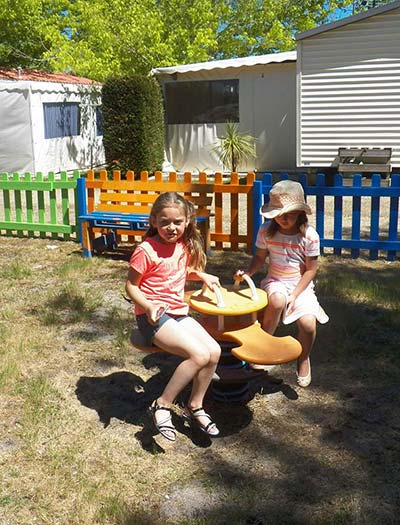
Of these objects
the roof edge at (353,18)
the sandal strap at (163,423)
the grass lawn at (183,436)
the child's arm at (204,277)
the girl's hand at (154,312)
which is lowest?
the grass lawn at (183,436)

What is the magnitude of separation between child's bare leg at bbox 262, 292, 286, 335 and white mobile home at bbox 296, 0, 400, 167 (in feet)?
37.4

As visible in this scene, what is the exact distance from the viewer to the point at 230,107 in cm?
1805

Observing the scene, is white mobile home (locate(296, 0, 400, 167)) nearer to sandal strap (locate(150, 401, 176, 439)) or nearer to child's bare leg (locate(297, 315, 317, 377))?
child's bare leg (locate(297, 315, 317, 377))

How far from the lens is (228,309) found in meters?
3.68

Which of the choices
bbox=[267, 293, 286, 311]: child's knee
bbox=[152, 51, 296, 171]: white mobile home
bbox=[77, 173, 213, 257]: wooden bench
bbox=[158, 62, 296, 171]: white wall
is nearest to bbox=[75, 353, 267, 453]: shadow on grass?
bbox=[267, 293, 286, 311]: child's knee

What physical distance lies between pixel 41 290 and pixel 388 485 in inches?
172

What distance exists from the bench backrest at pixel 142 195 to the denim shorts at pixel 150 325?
13.5ft

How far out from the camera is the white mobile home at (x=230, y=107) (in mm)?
17234

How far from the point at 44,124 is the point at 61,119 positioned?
1.00 m

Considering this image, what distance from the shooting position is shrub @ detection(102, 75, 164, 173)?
16.2 m

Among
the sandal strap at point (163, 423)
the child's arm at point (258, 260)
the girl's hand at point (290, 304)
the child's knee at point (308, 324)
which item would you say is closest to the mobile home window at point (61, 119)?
the child's arm at point (258, 260)

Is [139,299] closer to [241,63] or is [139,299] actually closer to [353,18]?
[353,18]

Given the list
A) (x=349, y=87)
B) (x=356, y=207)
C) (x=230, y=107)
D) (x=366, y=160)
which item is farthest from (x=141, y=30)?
(x=356, y=207)

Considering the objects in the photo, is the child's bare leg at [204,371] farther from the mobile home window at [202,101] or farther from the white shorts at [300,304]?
the mobile home window at [202,101]
